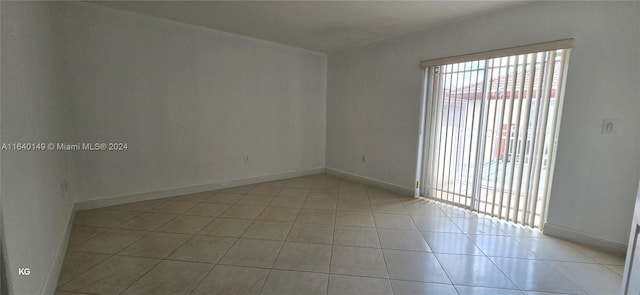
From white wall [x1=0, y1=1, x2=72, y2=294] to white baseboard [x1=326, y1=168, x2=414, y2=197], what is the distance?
357cm

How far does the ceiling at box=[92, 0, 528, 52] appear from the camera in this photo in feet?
8.34

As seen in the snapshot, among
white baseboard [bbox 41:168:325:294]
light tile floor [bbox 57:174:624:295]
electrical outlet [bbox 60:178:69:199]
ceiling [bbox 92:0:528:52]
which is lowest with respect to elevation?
light tile floor [bbox 57:174:624:295]

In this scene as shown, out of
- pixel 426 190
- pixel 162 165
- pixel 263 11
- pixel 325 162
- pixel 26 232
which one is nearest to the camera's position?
pixel 26 232

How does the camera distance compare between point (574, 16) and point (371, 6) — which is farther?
point (371, 6)

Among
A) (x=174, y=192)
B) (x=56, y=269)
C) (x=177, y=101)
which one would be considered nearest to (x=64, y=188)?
(x=56, y=269)

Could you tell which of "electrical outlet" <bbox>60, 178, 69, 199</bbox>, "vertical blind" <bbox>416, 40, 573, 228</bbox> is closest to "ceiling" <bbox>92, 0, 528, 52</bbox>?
"vertical blind" <bbox>416, 40, 573, 228</bbox>

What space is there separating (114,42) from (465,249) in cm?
412

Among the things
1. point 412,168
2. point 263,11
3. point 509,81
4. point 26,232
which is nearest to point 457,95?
point 509,81

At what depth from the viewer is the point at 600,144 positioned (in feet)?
7.06

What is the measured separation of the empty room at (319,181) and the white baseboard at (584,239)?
0.04 ft

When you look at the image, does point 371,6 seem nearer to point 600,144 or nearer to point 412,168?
point 412,168

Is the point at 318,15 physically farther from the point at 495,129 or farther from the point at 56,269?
the point at 56,269

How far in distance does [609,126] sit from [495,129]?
81 centimetres

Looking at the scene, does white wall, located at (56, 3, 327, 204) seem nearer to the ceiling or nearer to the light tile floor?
the ceiling
